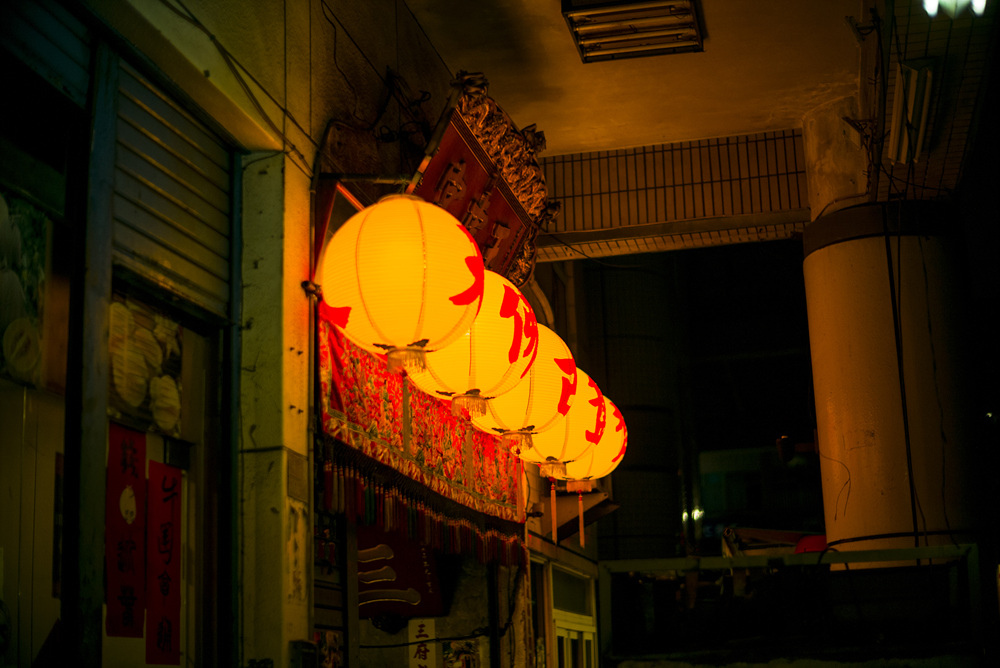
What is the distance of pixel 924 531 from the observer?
987cm

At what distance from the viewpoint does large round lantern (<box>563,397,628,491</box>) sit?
9984 mm

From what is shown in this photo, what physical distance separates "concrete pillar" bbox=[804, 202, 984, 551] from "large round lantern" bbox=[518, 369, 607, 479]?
8.85 feet

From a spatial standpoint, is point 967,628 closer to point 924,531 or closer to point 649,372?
point 924,531

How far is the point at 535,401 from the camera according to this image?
8.39m

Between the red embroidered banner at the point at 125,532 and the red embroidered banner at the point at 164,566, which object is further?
the red embroidered banner at the point at 164,566

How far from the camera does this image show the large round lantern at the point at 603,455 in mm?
9984

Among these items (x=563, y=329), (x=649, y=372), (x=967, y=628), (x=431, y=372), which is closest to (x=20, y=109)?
(x=431, y=372)

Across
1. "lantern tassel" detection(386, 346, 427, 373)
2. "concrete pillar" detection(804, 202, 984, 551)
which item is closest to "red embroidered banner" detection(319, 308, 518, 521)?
"lantern tassel" detection(386, 346, 427, 373)

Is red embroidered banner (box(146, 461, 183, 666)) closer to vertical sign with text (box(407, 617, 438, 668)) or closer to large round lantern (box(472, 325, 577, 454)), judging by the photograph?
large round lantern (box(472, 325, 577, 454))

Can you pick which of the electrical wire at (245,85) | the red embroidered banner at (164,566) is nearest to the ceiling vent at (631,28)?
the electrical wire at (245,85)

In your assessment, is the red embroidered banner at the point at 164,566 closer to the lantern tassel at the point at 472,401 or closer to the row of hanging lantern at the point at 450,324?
the row of hanging lantern at the point at 450,324

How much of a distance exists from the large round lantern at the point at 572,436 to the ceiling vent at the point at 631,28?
3.31 metres

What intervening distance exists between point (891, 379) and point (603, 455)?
10.0 ft

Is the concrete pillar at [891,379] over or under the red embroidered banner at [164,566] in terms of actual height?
over
